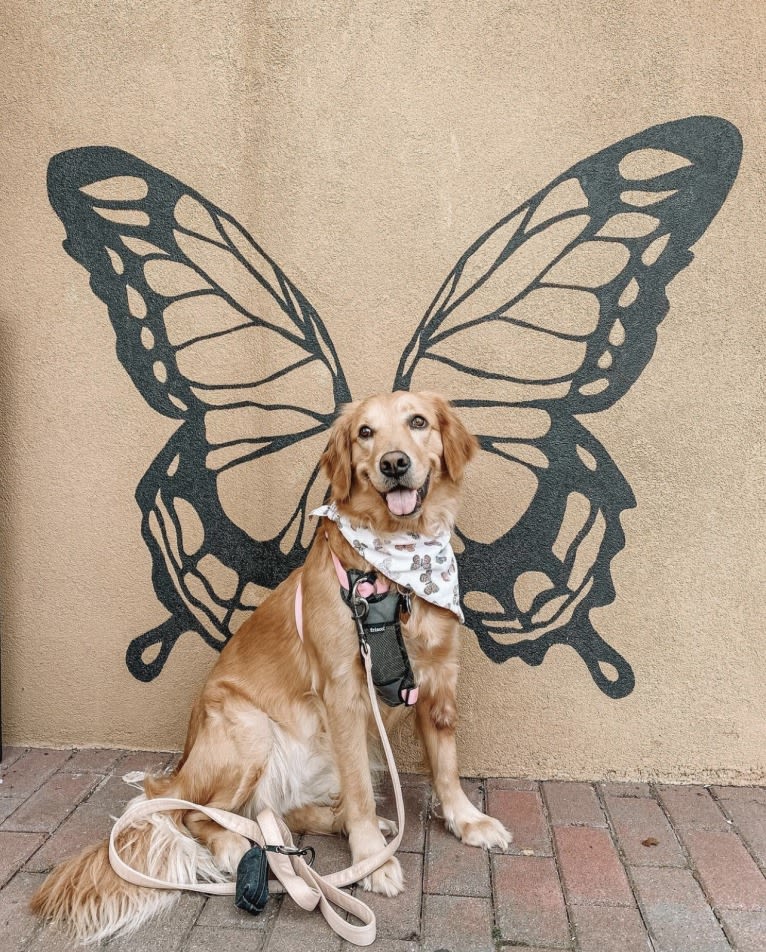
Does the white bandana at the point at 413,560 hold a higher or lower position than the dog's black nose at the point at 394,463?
lower

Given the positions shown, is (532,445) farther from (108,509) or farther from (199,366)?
(108,509)

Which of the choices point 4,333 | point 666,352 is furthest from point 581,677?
point 4,333

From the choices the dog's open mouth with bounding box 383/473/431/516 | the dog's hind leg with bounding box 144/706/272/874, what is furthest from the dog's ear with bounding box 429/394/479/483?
the dog's hind leg with bounding box 144/706/272/874

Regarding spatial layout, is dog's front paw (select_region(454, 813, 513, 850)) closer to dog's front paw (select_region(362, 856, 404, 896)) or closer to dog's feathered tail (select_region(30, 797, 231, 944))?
dog's front paw (select_region(362, 856, 404, 896))

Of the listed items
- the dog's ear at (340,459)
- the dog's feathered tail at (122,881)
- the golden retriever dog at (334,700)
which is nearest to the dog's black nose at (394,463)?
the golden retriever dog at (334,700)

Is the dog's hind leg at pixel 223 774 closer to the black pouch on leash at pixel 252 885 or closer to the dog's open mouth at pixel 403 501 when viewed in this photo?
the black pouch on leash at pixel 252 885

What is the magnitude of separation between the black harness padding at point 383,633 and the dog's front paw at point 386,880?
0.53 metres

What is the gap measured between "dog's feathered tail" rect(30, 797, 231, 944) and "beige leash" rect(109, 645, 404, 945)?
3cm

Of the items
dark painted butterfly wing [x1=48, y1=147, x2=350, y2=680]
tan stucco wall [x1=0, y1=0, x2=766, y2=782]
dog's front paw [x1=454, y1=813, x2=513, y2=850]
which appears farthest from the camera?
dark painted butterfly wing [x1=48, y1=147, x2=350, y2=680]

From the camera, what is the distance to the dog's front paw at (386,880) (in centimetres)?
233

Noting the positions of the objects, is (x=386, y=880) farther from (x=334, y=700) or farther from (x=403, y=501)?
(x=403, y=501)

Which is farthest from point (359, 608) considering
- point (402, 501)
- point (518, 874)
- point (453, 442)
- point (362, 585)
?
point (518, 874)

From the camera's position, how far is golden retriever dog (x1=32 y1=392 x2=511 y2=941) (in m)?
2.46

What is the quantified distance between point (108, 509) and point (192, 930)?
178 cm
